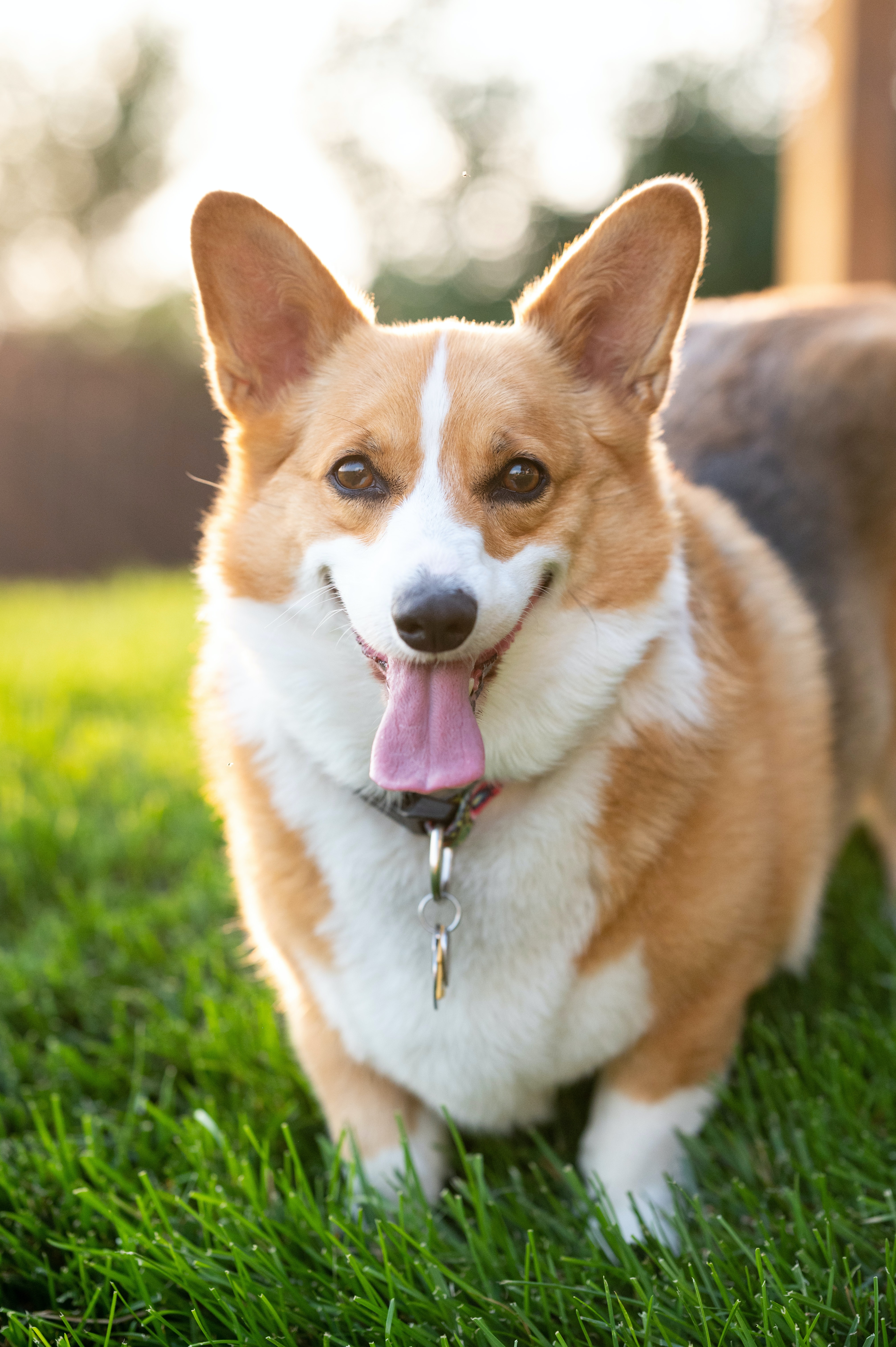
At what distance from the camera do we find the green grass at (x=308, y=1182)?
1620mm

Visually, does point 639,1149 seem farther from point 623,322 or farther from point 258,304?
point 258,304

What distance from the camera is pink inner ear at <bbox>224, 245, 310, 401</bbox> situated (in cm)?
204

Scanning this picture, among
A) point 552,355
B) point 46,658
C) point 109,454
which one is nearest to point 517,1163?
point 552,355

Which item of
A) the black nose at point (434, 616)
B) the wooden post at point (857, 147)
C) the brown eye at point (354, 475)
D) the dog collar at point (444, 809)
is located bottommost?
the dog collar at point (444, 809)

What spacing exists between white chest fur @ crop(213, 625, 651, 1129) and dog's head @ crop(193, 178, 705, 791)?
143 mm

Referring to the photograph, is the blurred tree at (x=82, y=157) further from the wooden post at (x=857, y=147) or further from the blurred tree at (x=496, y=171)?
the wooden post at (x=857, y=147)

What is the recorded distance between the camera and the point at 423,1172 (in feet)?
6.81

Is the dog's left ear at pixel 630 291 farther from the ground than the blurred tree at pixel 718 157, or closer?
closer

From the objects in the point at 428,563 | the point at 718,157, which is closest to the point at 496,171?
the point at 718,157

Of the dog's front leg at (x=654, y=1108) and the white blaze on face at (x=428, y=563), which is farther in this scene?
the dog's front leg at (x=654, y=1108)

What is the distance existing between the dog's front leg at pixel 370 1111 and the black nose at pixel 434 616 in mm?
848

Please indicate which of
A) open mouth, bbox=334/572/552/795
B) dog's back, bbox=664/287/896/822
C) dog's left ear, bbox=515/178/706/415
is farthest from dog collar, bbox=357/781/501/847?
dog's back, bbox=664/287/896/822

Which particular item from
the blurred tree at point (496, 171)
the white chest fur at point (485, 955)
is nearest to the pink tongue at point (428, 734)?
the white chest fur at point (485, 955)

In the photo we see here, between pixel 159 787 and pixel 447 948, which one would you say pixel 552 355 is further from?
pixel 159 787
